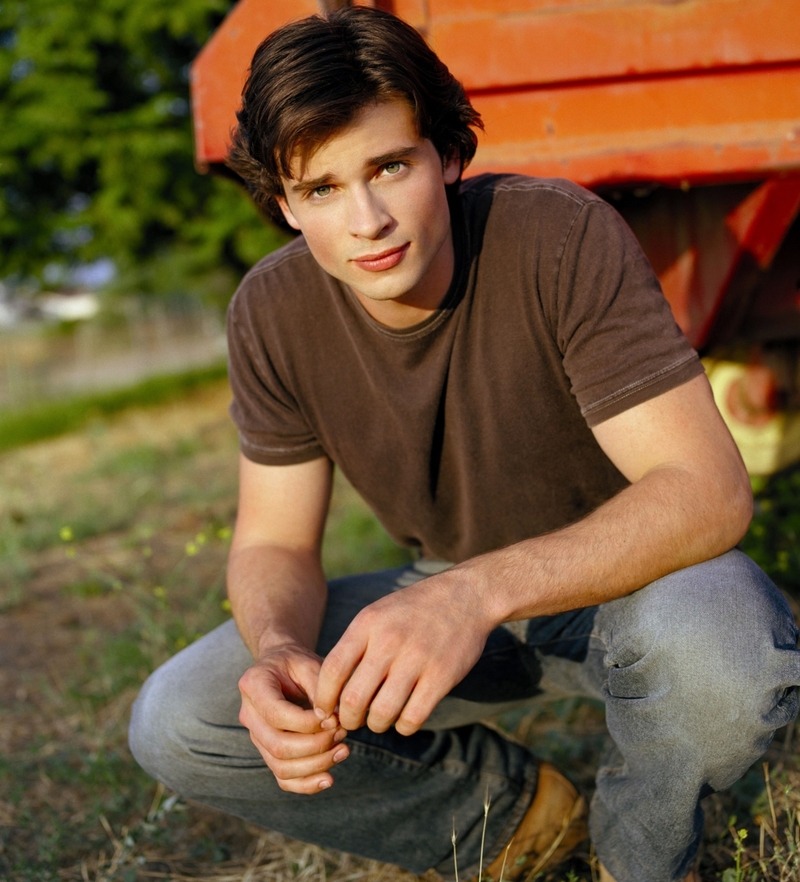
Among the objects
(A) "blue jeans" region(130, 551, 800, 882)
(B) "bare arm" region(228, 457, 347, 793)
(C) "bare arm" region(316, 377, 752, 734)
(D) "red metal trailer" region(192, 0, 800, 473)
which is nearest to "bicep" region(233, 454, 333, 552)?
(B) "bare arm" region(228, 457, 347, 793)

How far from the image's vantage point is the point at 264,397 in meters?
2.11

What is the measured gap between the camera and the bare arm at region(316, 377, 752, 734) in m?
1.46

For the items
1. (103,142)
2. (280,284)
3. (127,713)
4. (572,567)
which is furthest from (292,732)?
(103,142)

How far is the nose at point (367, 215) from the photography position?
1.74m

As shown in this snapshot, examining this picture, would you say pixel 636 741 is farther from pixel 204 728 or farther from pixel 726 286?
pixel 726 286

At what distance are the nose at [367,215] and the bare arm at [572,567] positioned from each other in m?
0.55

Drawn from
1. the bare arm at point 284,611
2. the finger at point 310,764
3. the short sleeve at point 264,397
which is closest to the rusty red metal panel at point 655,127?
the short sleeve at point 264,397

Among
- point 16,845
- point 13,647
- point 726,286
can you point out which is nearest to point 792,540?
point 726,286

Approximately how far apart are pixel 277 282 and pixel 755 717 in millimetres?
1301

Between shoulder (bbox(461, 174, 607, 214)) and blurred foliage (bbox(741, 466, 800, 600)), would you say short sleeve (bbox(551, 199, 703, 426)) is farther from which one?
blurred foliage (bbox(741, 466, 800, 600))

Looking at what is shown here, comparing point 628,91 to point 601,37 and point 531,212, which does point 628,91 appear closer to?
point 601,37

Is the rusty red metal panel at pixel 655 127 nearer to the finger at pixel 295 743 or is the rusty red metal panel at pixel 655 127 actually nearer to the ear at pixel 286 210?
the ear at pixel 286 210

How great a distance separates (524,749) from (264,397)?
3.14ft

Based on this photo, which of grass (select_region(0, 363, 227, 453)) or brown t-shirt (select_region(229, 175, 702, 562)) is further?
grass (select_region(0, 363, 227, 453))
